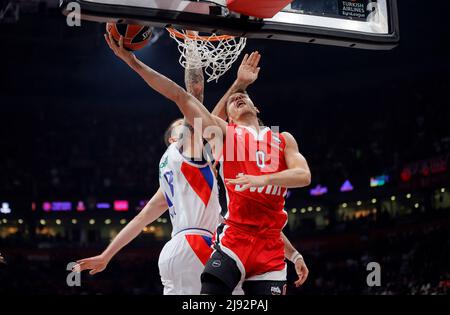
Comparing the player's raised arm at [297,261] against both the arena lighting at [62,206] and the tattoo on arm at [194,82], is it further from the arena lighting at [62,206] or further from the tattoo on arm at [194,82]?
the arena lighting at [62,206]

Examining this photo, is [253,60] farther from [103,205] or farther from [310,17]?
[103,205]

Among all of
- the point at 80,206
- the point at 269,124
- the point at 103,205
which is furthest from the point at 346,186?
the point at 80,206

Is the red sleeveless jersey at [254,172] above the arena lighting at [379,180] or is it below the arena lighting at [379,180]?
below

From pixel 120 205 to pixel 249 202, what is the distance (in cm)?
1476

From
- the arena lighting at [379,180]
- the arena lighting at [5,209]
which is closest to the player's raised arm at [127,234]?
the arena lighting at [379,180]

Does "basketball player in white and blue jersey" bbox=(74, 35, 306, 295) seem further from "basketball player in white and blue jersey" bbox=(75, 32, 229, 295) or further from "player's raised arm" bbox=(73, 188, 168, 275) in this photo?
"player's raised arm" bbox=(73, 188, 168, 275)

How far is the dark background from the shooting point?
1623 centimetres

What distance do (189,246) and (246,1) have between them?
1688 mm

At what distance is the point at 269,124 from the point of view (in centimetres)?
1714

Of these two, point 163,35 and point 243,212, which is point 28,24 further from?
point 243,212

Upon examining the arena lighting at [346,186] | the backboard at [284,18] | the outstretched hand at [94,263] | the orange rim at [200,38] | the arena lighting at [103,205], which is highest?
the arena lighting at [346,186]

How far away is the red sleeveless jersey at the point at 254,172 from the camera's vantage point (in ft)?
12.5

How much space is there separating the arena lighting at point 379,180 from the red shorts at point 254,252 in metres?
13.4

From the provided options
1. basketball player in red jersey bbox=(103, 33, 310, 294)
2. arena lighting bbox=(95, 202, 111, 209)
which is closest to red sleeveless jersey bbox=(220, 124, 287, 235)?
basketball player in red jersey bbox=(103, 33, 310, 294)
